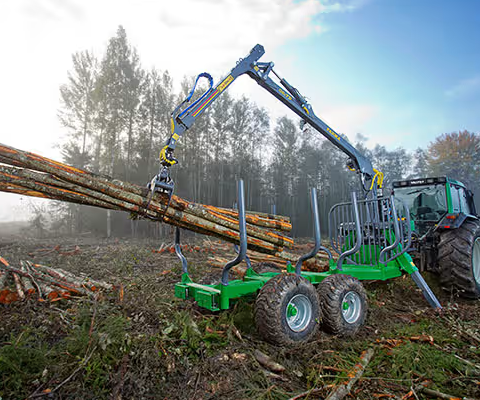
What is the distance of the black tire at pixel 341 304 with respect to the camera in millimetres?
3346

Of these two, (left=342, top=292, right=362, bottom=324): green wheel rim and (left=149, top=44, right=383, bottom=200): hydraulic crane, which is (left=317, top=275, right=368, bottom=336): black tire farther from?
(left=149, top=44, right=383, bottom=200): hydraulic crane

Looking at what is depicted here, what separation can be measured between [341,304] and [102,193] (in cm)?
293

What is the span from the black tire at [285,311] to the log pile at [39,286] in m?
2.57

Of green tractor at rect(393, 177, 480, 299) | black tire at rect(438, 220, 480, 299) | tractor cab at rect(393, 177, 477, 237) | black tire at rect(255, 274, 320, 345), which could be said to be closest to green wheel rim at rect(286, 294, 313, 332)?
black tire at rect(255, 274, 320, 345)

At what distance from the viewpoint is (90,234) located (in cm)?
1697

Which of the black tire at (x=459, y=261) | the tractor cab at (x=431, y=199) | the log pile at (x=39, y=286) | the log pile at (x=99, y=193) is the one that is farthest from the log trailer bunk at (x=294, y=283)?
the log pile at (x=39, y=286)

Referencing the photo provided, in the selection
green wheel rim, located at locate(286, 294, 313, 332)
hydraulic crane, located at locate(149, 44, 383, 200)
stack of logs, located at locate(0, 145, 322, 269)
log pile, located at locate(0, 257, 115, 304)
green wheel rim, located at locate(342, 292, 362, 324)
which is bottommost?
green wheel rim, located at locate(342, 292, 362, 324)

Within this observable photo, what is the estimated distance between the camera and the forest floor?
2.28 metres

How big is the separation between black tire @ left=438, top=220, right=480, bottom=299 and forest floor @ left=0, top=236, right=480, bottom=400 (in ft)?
2.80

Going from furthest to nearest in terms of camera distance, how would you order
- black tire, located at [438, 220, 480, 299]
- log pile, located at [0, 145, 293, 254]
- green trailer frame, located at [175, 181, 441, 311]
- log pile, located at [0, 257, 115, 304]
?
black tire, located at [438, 220, 480, 299] < log pile, located at [0, 257, 115, 304] < green trailer frame, located at [175, 181, 441, 311] < log pile, located at [0, 145, 293, 254]

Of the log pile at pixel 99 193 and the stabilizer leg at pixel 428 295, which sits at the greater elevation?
the log pile at pixel 99 193

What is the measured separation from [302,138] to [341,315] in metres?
21.1

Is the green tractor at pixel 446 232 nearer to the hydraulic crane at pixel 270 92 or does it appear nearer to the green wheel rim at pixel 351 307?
the hydraulic crane at pixel 270 92

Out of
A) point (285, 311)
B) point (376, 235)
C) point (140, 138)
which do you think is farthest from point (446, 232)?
point (140, 138)
